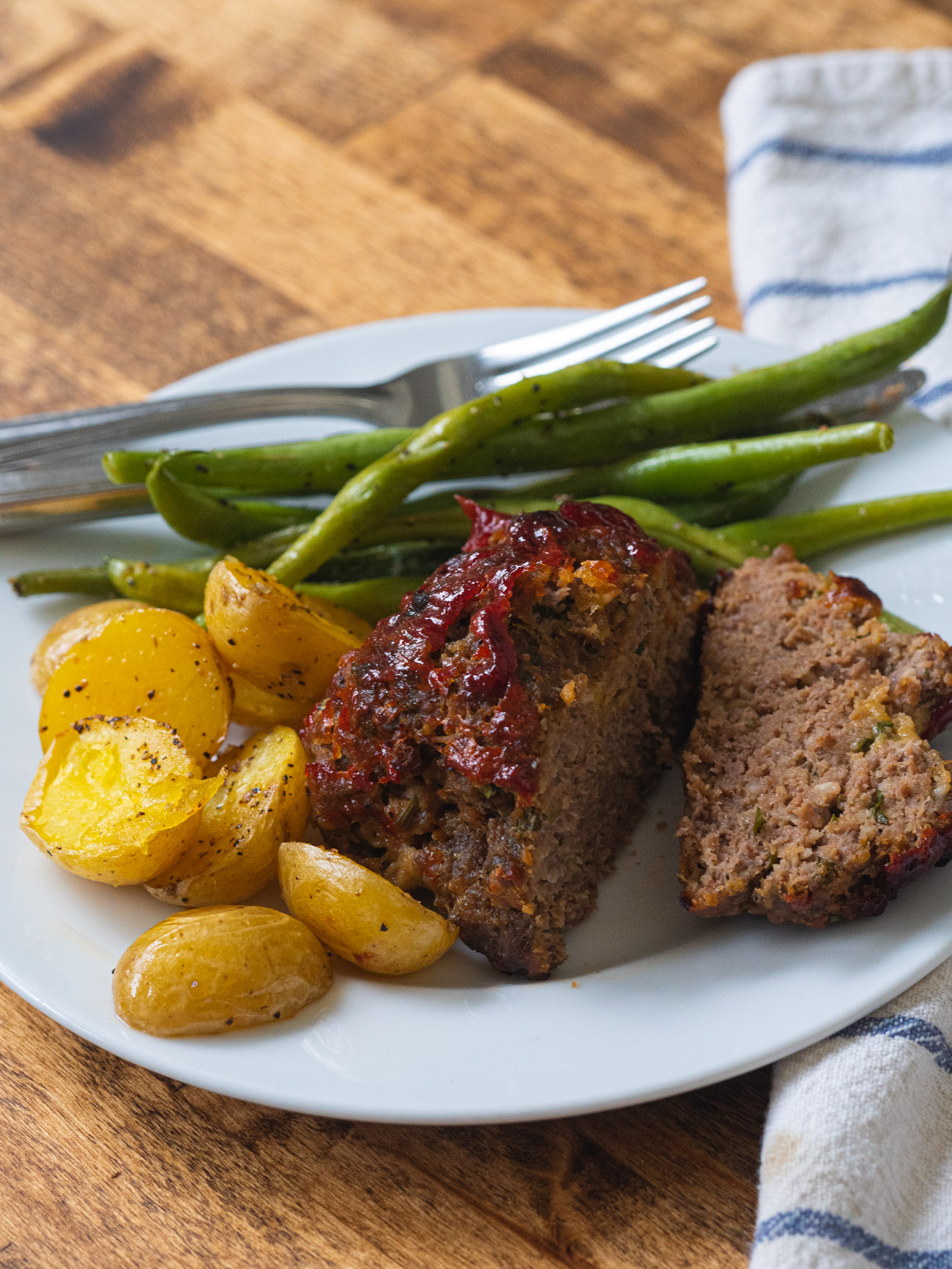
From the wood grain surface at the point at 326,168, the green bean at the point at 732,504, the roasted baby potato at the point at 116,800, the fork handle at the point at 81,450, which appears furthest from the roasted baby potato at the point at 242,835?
the green bean at the point at 732,504

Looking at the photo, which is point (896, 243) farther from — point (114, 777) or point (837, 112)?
point (114, 777)

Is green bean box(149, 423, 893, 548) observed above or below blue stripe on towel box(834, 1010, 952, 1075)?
above

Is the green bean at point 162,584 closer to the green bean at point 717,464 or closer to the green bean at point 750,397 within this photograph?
the green bean at point 717,464

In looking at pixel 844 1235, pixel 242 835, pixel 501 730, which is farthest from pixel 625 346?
pixel 844 1235

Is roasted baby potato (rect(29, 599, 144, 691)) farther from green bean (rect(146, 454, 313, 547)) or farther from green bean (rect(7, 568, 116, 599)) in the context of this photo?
green bean (rect(146, 454, 313, 547))

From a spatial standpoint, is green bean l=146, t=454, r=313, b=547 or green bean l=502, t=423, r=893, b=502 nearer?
green bean l=146, t=454, r=313, b=547

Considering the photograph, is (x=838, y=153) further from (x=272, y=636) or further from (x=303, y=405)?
Answer: (x=272, y=636)

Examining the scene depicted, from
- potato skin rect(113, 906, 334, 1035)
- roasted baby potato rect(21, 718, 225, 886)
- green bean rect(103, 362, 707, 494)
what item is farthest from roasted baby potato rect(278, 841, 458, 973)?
green bean rect(103, 362, 707, 494)

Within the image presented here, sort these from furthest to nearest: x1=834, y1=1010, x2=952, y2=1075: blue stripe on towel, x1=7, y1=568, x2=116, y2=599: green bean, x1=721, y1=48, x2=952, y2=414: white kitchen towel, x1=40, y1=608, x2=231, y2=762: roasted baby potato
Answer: x1=721, y1=48, x2=952, y2=414: white kitchen towel → x1=7, y1=568, x2=116, y2=599: green bean → x1=40, y1=608, x2=231, y2=762: roasted baby potato → x1=834, y1=1010, x2=952, y2=1075: blue stripe on towel
